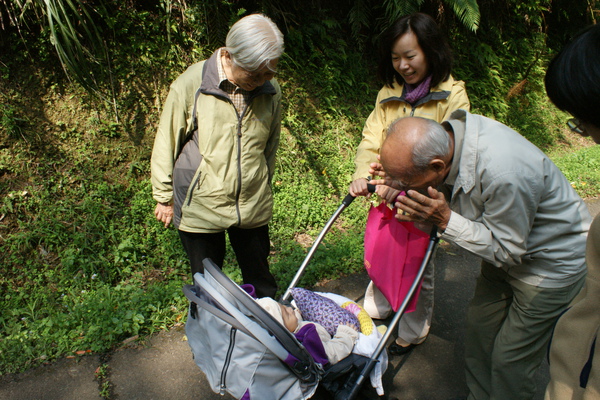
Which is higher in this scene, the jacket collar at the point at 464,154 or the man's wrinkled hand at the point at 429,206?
the jacket collar at the point at 464,154

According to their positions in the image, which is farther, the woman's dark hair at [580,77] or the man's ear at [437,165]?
the man's ear at [437,165]

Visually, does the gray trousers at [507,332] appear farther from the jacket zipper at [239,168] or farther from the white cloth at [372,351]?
the jacket zipper at [239,168]

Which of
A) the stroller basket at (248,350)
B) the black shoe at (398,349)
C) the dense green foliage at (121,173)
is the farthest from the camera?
the dense green foliage at (121,173)

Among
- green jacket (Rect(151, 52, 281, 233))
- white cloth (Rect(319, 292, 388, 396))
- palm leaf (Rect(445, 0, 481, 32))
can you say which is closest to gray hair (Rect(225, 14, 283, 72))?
green jacket (Rect(151, 52, 281, 233))

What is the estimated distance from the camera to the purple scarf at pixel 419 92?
2.82 metres

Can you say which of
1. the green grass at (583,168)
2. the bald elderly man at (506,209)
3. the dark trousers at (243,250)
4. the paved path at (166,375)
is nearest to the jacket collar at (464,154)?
the bald elderly man at (506,209)

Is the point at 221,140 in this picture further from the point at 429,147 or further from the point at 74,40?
the point at 74,40

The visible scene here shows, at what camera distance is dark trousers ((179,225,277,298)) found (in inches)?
106

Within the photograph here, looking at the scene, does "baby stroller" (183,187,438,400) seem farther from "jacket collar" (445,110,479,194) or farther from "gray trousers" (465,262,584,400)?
"jacket collar" (445,110,479,194)

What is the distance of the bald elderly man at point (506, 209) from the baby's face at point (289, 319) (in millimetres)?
806

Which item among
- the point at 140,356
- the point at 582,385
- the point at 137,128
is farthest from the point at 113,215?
the point at 582,385

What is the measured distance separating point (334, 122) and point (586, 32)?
4.91 meters

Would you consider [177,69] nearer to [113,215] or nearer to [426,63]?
[113,215]

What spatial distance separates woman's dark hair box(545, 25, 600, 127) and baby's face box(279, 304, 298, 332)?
1563 millimetres
